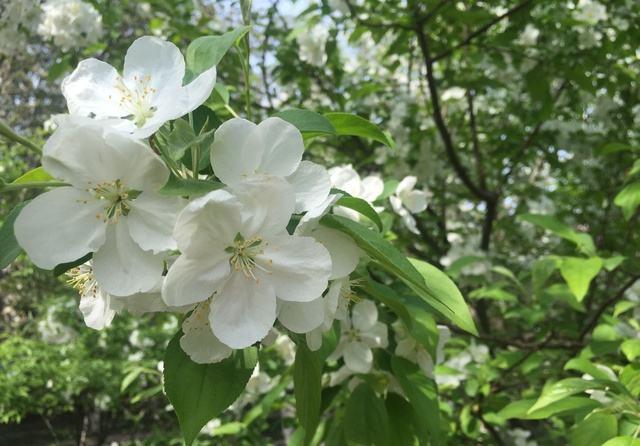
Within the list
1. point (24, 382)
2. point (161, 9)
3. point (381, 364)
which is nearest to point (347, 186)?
point (381, 364)

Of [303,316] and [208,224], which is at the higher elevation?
[208,224]

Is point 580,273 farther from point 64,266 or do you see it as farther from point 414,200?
point 64,266

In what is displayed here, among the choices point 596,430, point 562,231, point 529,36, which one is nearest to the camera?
point 596,430

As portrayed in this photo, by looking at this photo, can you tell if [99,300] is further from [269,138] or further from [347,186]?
[347,186]

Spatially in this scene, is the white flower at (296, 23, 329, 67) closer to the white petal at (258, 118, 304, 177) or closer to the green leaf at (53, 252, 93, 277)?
the white petal at (258, 118, 304, 177)

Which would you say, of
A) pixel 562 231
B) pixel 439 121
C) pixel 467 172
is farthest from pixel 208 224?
pixel 467 172

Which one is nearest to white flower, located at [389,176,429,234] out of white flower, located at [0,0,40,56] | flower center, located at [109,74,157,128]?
flower center, located at [109,74,157,128]

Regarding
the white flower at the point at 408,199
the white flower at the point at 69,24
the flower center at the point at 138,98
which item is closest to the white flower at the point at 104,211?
the flower center at the point at 138,98
